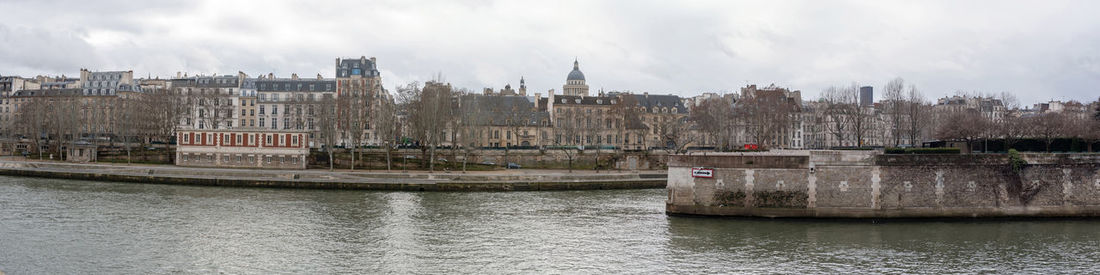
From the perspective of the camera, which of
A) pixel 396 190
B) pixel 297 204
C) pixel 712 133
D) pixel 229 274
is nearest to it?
pixel 229 274

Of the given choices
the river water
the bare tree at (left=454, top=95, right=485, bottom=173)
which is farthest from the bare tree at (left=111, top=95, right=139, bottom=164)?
the river water

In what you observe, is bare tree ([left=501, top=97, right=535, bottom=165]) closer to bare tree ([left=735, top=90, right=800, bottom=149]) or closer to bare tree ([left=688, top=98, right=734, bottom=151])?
bare tree ([left=688, top=98, right=734, bottom=151])

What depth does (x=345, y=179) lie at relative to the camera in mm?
47594

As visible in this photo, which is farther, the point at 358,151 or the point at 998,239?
the point at 358,151

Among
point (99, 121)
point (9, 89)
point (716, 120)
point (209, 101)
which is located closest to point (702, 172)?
point (716, 120)

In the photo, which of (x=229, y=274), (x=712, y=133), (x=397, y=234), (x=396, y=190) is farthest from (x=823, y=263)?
(x=712, y=133)

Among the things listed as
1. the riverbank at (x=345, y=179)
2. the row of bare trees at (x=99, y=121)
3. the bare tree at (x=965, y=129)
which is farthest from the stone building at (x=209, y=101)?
the bare tree at (x=965, y=129)

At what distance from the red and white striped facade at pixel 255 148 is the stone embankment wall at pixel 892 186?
3767cm

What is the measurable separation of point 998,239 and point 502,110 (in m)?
59.4

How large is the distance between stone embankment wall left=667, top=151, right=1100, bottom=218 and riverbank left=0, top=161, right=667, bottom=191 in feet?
60.4

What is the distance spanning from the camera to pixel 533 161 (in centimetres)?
6600

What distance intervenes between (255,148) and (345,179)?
1543 cm

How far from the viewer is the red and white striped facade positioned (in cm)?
5903

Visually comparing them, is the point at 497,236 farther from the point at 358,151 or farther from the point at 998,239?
the point at 358,151
